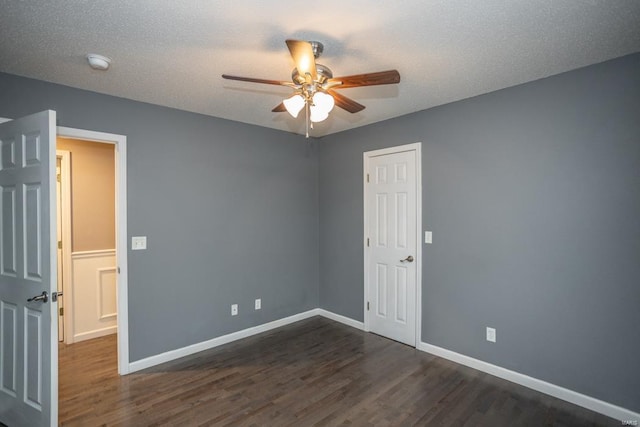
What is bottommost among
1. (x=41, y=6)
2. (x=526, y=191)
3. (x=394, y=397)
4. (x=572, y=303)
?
(x=394, y=397)

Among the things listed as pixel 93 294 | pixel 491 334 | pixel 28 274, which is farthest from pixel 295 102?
pixel 93 294

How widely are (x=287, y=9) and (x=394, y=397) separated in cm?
282

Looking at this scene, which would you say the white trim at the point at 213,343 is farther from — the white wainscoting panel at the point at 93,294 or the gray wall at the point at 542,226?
the gray wall at the point at 542,226

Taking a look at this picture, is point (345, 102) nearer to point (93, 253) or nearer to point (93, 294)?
point (93, 253)

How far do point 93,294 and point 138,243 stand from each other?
1.46 m

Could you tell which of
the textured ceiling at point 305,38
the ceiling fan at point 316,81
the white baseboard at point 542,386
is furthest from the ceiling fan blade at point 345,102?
the white baseboard at point 542,386

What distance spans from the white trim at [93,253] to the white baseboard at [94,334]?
0.90 m

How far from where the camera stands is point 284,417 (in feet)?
7.57

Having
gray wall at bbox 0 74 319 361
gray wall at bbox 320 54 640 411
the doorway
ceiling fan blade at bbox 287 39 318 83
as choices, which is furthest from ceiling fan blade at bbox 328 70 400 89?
the doorway

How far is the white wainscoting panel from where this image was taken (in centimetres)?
371

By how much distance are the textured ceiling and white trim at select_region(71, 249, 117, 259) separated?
204 centimetres

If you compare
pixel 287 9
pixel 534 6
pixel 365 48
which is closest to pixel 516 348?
pixel 534 6

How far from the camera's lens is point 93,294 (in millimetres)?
3836

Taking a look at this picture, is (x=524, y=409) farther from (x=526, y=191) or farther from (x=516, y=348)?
(x=526, y=191)
